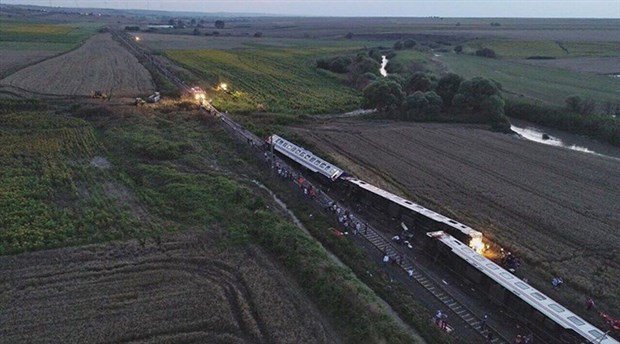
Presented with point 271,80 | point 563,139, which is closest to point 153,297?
point 563,139

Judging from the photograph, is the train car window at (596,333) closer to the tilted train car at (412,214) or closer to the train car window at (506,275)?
the train car window at (506,275)

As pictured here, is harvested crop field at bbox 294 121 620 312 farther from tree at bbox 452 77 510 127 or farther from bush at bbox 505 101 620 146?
bush at bbox 505 101 620 146

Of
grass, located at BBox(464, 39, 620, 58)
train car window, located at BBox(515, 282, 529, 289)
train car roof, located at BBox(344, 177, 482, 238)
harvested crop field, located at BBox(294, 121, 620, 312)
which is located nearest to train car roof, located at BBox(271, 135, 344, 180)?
train car roof, located at BBox(344, 177, 482, 238)

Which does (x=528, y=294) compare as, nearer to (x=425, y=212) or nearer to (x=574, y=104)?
(x=425, y=212)

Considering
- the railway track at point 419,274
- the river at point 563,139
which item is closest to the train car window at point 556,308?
the railway track at point 419,274

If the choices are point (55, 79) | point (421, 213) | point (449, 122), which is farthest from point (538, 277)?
point (55, 79)

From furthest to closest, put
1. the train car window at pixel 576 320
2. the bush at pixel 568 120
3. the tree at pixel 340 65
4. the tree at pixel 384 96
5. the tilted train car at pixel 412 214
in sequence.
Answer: the tree at pixel 340 65 → the tree at pixel 384 96 → the bush at pixel 568 120 → the tilted train car at pixel 412 214 → the train car window at pixel 576 320

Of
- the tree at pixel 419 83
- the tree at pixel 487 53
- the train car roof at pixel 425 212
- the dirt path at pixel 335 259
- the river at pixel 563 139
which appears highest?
the tree at pixel 487 53
